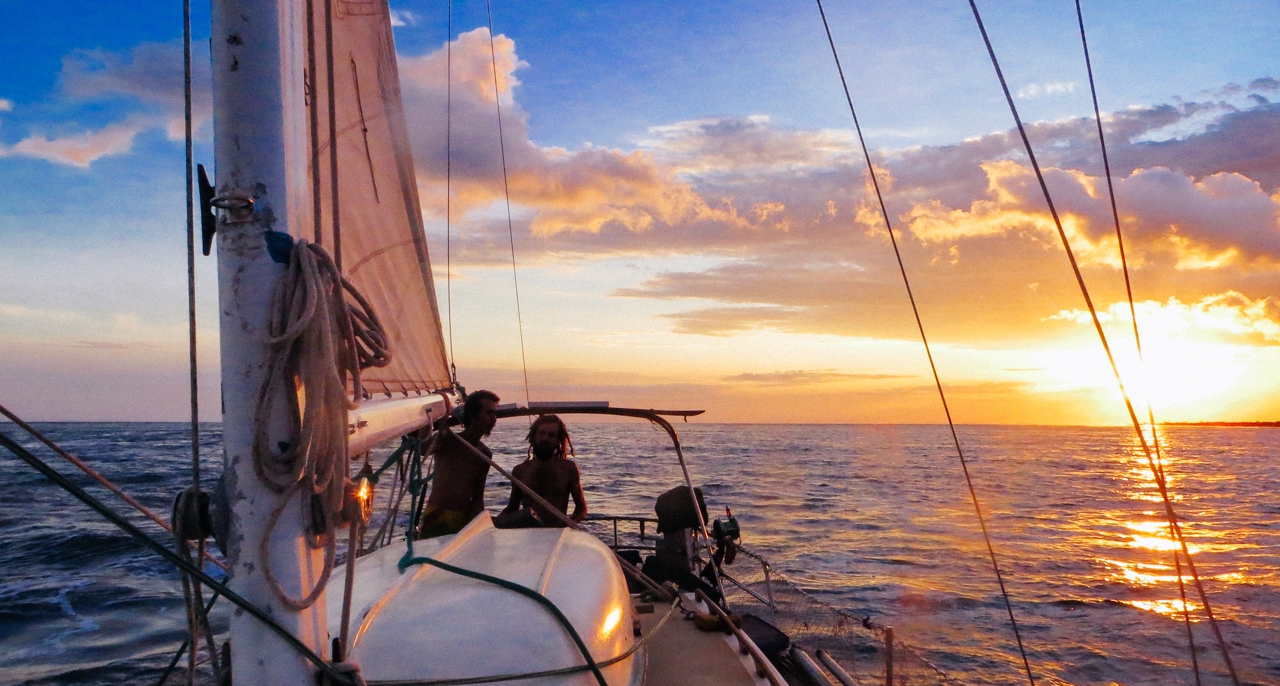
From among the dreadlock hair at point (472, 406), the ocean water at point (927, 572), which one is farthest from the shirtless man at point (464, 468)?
the ocean water at point (927, 572)

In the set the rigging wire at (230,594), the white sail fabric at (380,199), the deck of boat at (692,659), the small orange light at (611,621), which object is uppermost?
the white sail fabric at (380,199)

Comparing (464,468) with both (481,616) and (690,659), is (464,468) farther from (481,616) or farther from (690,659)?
(481,616)

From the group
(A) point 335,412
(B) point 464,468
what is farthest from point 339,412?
(B) point 464,468

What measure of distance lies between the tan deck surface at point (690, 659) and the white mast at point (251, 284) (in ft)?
10.2

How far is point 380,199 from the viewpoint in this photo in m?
4.51

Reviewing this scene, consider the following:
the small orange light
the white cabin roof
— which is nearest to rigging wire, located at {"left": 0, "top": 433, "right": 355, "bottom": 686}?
the white cabin roof

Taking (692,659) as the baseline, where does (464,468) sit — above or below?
above

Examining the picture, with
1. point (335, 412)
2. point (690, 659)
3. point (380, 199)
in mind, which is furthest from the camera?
point (690, 659)

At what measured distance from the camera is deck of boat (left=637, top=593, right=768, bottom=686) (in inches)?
187

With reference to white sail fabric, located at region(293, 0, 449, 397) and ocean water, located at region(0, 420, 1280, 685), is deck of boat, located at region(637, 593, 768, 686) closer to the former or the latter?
white sail fabric, located at region(293, 0, 449, 397)

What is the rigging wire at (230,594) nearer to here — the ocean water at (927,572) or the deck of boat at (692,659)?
the deck of boat at (692,659)

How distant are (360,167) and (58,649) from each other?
9.51 metres

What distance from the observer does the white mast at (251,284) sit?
6.40ft

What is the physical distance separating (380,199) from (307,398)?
285 centimetres
